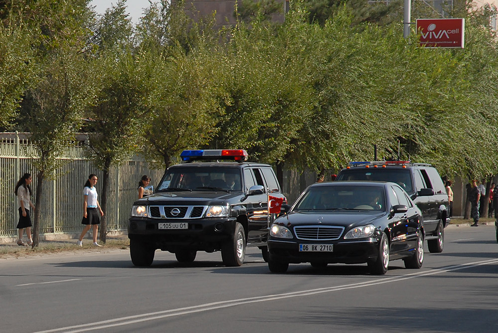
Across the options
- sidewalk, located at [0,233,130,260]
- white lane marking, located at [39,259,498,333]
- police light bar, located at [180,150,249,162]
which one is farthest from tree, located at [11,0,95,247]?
white lane marking, located at [39,259,498,333]

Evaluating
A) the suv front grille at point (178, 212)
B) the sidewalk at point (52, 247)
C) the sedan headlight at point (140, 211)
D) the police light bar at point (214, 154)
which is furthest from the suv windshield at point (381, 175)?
the sidewalk at point (52, 247)

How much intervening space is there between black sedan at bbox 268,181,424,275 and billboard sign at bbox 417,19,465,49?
22544 mm

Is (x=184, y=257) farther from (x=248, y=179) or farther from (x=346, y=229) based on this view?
(x=346, y=229)

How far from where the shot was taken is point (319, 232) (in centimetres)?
1480

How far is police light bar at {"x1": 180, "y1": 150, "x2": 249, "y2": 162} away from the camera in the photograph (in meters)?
19.0

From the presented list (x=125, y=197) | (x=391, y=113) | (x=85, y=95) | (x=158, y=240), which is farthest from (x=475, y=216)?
(x=158, y=240)

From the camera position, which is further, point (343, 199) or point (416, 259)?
point (416, 259)

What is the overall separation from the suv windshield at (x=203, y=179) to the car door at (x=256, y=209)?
0.27 meters

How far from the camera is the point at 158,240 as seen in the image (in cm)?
1664

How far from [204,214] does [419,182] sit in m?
7.01

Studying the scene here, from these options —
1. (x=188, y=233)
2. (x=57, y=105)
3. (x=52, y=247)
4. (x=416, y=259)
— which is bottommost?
(x=52, y=247)

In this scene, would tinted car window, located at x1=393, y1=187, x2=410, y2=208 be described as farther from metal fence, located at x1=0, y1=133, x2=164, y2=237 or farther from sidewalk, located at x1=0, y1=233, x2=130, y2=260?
metal fence, located at x1=0, y1=133, x2=164, y2=237

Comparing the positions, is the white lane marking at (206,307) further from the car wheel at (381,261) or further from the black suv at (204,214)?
the black suv at (204,214)

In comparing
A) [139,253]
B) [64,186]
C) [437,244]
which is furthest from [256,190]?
[64,186]
